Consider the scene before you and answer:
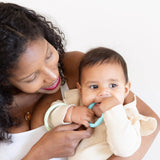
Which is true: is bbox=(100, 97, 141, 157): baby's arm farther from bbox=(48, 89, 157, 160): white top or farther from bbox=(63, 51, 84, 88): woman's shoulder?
bbox=(63, 51, 84, 88): woman's shoulder

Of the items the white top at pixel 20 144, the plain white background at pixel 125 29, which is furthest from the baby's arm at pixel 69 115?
the plain white background at pixel 125 29

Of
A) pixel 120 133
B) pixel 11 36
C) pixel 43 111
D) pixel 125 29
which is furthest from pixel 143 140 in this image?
pixel 125 29

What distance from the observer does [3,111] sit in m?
1.04

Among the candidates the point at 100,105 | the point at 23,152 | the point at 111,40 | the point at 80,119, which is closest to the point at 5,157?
the point at 23,152

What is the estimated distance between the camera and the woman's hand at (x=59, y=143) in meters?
0.92

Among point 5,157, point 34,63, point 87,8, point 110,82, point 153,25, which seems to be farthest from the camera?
point 87,8

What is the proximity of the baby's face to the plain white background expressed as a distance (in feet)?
2.08

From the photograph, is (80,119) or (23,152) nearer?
(80,119)

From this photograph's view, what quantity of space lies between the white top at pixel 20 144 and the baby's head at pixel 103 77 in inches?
11.5

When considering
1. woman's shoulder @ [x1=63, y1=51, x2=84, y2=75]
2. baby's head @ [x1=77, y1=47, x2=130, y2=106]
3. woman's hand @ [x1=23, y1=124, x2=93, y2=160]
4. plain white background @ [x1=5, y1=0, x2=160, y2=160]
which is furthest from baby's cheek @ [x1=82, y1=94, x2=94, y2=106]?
plain white background @ [x1=5, y1=0, x2=160, y2=160]

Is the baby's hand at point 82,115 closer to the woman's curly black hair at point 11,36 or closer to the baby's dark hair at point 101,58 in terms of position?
the baby's dark hair at point 101,58

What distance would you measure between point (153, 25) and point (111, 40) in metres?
0.30

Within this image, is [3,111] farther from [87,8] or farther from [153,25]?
[153,25]

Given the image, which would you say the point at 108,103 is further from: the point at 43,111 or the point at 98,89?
the point at 43,111
